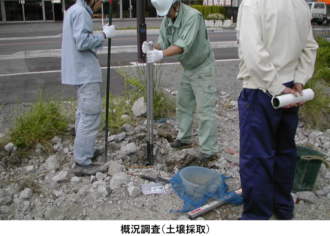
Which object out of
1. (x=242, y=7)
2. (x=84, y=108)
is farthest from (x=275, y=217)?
(x=84, y=108)

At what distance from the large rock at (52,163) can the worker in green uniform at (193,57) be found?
155cm

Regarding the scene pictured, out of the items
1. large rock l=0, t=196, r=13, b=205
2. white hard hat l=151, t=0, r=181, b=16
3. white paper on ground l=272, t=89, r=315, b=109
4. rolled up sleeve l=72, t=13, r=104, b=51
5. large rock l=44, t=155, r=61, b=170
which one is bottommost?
large rock l=0, t=196, r=13, b=205

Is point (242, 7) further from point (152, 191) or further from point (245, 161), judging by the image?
point (152, 191)

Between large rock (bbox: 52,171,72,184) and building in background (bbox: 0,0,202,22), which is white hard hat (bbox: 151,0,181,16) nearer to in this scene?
large rock (bbox: 52,171,72,184)

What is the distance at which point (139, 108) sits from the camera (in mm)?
4844

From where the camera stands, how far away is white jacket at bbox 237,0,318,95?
6.86ft

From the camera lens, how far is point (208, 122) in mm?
3623

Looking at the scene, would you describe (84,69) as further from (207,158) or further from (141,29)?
(207,158)

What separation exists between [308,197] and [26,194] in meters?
2.59

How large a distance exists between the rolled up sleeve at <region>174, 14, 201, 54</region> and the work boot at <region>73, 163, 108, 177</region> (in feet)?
4.97

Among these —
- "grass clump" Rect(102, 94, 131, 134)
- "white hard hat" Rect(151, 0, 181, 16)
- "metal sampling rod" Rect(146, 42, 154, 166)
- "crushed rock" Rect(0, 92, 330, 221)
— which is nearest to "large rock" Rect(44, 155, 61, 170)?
"crushed rock" Rect(0, 92, 330, 221)

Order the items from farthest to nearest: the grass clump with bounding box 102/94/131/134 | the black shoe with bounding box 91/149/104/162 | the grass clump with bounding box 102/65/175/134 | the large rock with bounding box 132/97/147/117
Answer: the large rock with bounding box 132/97/147/117
the grass clump with bounding box 102/65/175/134
the grass clump with bounding box 102/94/131/134
the black shoe with bounding box 91/149/104/162

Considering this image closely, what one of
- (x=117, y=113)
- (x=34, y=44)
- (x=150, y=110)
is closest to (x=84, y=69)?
(x=150, y=110)

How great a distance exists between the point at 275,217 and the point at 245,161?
676mm
